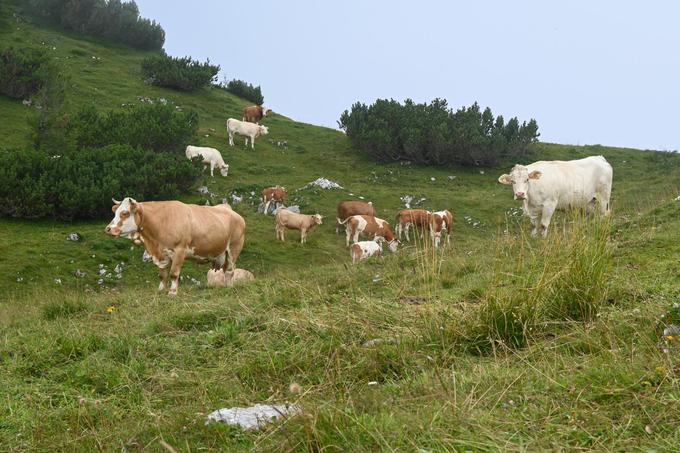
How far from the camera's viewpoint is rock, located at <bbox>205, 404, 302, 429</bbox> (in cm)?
367

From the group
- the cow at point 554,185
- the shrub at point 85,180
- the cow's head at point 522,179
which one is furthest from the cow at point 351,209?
the cow's head at point 522,179

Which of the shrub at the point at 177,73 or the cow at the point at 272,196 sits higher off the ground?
the shrub at the point at 177,73

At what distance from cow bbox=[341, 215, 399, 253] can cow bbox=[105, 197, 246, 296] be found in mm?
10031

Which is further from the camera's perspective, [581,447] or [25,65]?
[25,65]

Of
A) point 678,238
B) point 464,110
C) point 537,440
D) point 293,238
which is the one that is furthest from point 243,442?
point 464,110

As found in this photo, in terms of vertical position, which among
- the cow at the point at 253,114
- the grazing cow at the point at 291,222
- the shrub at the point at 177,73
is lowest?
the grazing cow at the point at 291,222

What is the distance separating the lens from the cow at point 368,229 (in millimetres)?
22719

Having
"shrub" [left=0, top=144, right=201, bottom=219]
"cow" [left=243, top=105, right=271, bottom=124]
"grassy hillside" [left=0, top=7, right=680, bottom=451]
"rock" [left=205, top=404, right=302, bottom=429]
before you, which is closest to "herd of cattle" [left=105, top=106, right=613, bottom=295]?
"grassy hillside" [left=0, top=7, right=680, bottom=451]

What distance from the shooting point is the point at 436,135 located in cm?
3684

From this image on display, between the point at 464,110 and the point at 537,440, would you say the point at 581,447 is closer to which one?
the point at 537,440

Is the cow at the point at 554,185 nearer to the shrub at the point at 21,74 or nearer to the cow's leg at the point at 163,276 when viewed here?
the cow's leg at the point at 163,276

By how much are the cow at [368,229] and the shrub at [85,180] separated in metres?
7.96

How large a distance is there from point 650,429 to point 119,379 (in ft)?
12.7

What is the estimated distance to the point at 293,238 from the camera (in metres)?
23.9
